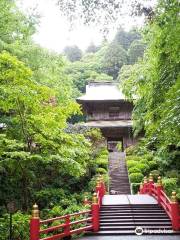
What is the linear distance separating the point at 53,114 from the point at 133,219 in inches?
222

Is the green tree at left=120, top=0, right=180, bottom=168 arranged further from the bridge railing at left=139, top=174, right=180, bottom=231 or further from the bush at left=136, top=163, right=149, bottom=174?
the bush at left=136, top=163, right=149, bottom=174

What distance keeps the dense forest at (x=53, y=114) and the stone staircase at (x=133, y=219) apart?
7.05ft

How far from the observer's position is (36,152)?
46.4ft

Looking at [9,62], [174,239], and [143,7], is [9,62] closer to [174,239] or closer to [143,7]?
[143,7]

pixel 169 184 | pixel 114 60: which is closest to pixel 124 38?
pixel 114 60

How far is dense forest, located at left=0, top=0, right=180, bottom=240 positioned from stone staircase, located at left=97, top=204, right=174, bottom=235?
84.6 inches

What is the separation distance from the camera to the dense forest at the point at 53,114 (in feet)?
32.3

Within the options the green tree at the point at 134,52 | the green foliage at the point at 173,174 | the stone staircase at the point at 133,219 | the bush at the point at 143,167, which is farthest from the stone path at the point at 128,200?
the green tree at the point at 134,52

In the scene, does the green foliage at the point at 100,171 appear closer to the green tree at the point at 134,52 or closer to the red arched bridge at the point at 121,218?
the red arched bridge at the point at 121,218

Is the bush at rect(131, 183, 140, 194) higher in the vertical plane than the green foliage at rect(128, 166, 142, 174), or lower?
lower

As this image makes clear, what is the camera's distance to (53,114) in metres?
13.6

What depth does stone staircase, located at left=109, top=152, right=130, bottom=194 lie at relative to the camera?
24.9 metres

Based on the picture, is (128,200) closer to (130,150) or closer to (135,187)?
(135,187)

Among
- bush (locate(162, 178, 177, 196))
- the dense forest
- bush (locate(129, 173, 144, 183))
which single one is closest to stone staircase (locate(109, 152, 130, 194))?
bush (locate(129, 173, 144, 183))
